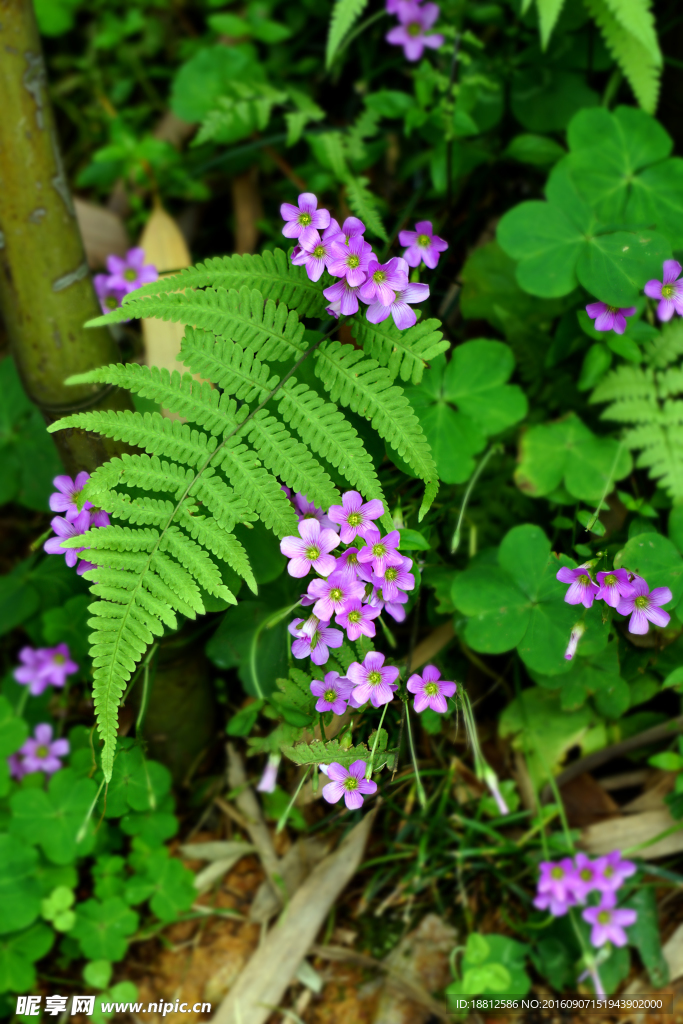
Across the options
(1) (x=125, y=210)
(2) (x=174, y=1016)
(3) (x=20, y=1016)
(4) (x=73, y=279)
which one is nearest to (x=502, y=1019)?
(2) (x=174, y=1016)

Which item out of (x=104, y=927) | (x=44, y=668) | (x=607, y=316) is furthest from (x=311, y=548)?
(x=104, y=927)

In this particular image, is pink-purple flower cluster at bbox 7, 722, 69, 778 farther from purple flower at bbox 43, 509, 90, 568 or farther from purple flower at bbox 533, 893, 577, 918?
purple flower at bbox 533, 893, 577, 918

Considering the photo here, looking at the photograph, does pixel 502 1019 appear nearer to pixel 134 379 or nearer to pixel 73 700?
pixel 73 700

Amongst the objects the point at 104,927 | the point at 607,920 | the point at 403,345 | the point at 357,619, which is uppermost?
the point at 403,345

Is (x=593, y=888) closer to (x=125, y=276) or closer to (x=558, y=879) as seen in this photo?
(x=558, y=879)

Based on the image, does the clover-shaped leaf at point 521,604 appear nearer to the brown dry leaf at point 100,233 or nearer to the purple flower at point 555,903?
the purple flower at point 555,903

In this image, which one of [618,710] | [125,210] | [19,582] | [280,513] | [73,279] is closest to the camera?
[280,513]

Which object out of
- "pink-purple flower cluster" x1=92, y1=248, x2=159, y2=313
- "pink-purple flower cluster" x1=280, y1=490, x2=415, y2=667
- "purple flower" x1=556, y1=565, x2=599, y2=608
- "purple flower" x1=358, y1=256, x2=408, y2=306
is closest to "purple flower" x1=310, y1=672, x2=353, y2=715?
"pink-purple flower cluster" x1=280, y1=490, x2=415, y2=667
